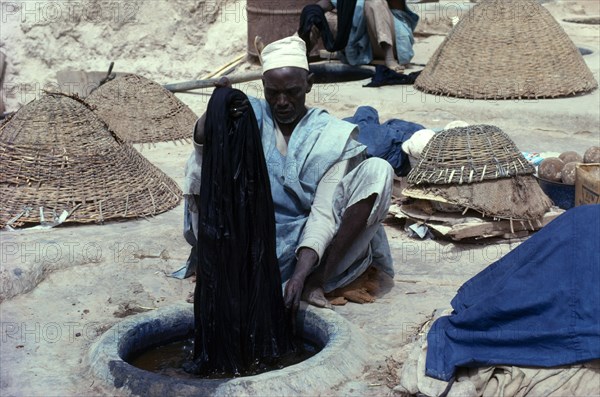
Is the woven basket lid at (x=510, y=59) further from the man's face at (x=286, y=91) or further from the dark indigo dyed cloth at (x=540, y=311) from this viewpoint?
the dark indigo dyed cloth at (x=540, y=311)

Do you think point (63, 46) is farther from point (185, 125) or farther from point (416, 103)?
point (416, 103)

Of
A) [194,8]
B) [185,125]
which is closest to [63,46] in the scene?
[194,8]

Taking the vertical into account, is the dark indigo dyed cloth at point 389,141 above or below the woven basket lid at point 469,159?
below

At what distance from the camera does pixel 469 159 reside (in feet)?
17.4

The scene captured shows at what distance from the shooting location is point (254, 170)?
11.6ft

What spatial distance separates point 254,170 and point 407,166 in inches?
→ 107

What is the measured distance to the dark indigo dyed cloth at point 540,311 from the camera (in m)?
3.11

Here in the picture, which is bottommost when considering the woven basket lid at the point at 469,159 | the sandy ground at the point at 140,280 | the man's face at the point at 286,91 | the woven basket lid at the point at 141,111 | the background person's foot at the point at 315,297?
the woven basket lid at the point at 141,111

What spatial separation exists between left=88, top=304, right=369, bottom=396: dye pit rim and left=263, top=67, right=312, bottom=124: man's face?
0.85 m

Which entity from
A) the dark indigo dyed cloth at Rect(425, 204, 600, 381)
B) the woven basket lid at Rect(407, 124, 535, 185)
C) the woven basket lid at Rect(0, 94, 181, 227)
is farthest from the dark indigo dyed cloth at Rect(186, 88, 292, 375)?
the woven basket lid at Rect(0, 94, 181, 227)

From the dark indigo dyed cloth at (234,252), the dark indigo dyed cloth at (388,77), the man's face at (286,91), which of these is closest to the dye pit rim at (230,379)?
the dark indigo dyed cloth at (234,252)

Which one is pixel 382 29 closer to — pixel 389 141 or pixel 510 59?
pixel 510 59

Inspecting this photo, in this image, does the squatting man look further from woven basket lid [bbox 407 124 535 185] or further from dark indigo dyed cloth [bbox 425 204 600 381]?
woven basket lid [bbox 407 124 535 185]

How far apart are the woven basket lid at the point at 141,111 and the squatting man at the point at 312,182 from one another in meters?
3.73
